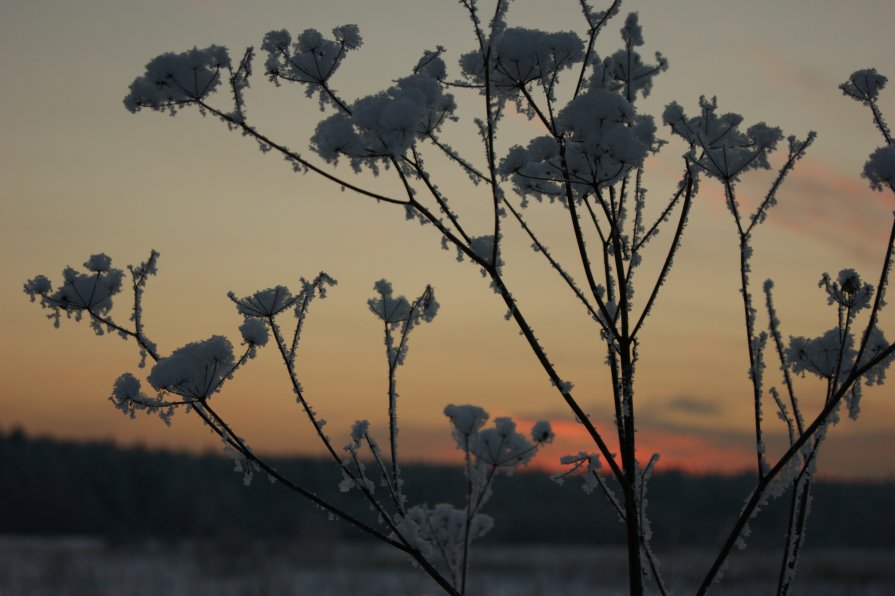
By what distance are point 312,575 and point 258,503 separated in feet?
123

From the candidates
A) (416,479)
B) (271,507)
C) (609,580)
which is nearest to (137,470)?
(271,507)

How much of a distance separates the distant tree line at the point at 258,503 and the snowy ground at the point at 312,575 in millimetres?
19715

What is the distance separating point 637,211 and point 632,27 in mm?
563

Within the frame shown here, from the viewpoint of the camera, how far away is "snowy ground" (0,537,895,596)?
21734 mm

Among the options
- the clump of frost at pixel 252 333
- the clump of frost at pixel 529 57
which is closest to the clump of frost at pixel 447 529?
the clump of frost at pixel 252 333

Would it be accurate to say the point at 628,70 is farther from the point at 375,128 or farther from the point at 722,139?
the point at 375,128

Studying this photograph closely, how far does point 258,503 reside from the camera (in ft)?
209

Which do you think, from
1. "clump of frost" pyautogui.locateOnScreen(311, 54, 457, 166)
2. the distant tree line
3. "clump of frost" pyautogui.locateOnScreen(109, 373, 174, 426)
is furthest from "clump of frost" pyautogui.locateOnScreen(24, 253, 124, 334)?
the distant tree line

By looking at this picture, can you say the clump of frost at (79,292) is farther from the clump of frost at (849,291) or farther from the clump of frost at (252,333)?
the clump of frost at (849,291)

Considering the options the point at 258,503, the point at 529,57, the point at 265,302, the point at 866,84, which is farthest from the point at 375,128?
the point at 258,503

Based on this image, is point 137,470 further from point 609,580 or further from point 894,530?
point 894,530

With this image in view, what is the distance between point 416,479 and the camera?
214 feet

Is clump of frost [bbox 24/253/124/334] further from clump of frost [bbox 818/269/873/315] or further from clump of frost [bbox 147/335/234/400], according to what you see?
clump of frost [bbox 818/269/873/315]

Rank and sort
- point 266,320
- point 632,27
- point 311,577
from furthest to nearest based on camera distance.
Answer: point 311,577 → point 632,27 → point 266,320
